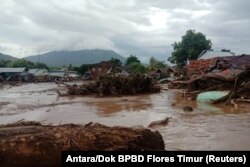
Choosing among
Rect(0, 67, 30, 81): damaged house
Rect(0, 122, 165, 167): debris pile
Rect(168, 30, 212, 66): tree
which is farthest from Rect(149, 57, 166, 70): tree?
Rect(0, 122, 165, 167): debris pile

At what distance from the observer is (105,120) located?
45.0 feet

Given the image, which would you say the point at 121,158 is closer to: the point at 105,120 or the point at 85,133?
the point at 85,133

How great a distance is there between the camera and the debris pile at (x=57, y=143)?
6043mm

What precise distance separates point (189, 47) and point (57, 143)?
5704 cm

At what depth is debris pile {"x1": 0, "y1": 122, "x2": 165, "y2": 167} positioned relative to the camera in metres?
6.04

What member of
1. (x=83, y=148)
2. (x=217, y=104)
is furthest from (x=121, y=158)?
(x=217, y=104)

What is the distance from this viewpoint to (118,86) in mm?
29031

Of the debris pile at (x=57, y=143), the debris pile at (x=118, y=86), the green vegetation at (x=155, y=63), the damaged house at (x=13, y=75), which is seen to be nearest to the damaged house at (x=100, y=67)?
the green vegetation at (x=155, y=63)

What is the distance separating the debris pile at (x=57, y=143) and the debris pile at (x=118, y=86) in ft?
70.5

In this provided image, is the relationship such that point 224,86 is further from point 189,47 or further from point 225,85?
point 189,47

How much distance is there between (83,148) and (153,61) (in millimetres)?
78687

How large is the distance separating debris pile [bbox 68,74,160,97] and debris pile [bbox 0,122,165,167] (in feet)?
70.5
